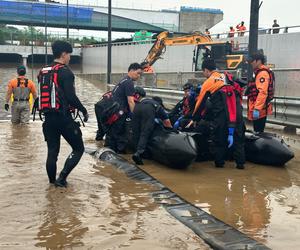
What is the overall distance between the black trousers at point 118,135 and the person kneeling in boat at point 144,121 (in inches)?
32.0

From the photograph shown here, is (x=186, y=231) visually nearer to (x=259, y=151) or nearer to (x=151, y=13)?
(x=259, y=151)

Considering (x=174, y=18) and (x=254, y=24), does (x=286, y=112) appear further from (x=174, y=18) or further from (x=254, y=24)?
(x=174, y=18)

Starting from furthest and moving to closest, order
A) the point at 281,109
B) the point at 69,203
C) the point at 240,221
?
the point at 281,109 < the point at 69,203 < the point at 240,221

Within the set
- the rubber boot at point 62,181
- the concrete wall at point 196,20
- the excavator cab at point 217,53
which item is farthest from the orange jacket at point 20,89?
the concrete wall at point 196,20

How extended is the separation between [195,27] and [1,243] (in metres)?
77.8

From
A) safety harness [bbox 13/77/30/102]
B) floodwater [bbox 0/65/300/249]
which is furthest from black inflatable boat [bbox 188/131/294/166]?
safety harness [bbox 13/77/30/102]

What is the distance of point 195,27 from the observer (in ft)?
260

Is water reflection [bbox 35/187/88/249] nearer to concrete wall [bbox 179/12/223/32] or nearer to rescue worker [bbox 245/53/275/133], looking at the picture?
rescue worker [bbox 245/53/275/133]

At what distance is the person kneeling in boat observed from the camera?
24.6ft

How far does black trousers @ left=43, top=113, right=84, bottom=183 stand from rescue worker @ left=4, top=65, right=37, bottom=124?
6.96 metres

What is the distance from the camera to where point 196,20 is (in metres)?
79.4

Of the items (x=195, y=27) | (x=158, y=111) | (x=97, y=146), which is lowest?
(x=97, y=146)

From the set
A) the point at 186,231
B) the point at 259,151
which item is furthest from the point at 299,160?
the point at 186,231

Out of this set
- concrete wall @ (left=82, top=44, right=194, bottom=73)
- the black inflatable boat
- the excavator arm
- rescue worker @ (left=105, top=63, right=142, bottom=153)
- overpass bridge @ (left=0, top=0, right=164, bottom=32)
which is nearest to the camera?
the black inflatable boat
